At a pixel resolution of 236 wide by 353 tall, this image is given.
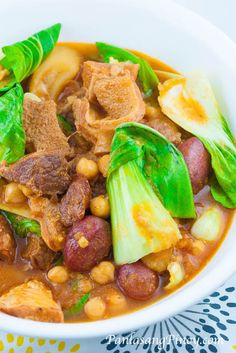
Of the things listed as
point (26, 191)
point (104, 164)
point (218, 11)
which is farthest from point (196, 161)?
point (218, 11)

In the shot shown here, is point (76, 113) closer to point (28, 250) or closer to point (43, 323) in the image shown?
point (28, 250)

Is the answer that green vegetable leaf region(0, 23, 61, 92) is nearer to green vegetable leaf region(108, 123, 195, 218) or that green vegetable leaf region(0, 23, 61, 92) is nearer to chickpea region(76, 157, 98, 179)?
chickpea region(76, 157, 98, 179)

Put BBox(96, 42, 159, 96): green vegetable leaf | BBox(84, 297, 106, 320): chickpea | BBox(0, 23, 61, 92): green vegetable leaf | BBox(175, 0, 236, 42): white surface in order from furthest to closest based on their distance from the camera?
BBox(175, 0, 236, 42): white surface < BBox(96, 42, 159, 96): green vegetable leaf < BBox(0, 23, 61, 92): green vegetable leaf < BBox(84, 297, 106, 320): chickpea

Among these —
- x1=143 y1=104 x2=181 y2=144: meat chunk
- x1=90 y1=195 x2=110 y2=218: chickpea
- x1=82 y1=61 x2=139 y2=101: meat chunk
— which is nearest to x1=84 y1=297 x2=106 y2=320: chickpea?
x1=90 y1=195 x2=110 y2=218: chickpea

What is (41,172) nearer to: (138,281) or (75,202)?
(75,202)

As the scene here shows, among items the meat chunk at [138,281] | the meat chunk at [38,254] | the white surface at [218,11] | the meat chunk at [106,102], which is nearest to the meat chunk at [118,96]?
the meat chunk at [106,102]

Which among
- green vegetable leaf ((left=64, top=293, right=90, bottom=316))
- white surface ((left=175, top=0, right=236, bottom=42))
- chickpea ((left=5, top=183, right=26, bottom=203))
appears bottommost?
green vegetable leaf ((left=64, top=293, right=90, bottom=316))
